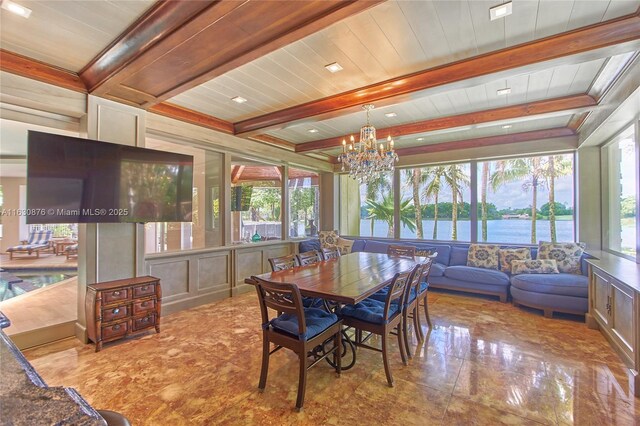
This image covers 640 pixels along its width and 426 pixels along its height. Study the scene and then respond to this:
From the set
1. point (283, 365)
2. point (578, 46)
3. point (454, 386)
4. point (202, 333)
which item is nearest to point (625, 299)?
point (454, 386)

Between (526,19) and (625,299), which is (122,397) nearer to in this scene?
(526,19)

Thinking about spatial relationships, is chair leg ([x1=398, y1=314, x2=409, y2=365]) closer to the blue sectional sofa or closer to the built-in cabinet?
the built-in cabinet

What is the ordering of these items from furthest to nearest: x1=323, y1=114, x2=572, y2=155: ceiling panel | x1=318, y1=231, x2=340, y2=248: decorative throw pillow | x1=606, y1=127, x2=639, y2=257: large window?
x1=318, y1=231, x2=340, y2=248: decorative throw pillow < x1=323, y1=114, x2=572, y2=155: ceiling panel < x1=606, y1=127, x2=639, y2=257: large window

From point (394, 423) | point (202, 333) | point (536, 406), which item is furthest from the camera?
point (202, 333)

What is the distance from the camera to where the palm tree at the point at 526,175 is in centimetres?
527

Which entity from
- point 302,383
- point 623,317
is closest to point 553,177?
point 623,317

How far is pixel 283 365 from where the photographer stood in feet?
8.63

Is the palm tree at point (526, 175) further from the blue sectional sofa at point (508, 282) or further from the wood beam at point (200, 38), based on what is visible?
the wood beam at point (200, 38)

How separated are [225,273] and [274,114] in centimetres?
269

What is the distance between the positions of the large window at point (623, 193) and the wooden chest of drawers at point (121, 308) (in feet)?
18.4

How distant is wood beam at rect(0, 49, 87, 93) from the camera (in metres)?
2.50

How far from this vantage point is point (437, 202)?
20.5 ft

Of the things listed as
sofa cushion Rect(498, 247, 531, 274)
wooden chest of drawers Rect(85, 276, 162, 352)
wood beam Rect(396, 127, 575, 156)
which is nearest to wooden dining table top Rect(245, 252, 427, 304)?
wooden chest of drawers Rect(85, 276, 162, 352)

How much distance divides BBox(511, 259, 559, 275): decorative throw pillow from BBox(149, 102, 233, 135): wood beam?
199 inches
